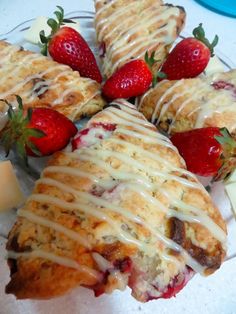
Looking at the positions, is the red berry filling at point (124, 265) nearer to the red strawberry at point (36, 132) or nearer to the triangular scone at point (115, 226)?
the triangular scone at point (115, 226)

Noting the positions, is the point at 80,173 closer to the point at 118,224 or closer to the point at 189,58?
the point at 118,224

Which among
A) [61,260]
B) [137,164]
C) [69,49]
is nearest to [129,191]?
[137,164]

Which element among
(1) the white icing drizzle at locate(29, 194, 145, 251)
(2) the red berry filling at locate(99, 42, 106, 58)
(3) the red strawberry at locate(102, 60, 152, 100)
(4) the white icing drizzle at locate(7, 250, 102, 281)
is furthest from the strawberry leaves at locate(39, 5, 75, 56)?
(4) the white icing drizzle at locate(7, 250, 102, 281)

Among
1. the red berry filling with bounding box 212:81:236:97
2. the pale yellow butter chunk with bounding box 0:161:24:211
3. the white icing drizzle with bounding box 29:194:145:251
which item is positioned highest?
the red berry filling with bounding box 212:81:236:97

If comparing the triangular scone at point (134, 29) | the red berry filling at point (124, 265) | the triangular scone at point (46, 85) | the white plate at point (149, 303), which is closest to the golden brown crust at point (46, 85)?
the triangular scone at point (46, 85)

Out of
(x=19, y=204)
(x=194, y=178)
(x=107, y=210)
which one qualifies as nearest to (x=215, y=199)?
(x=194, y=178)

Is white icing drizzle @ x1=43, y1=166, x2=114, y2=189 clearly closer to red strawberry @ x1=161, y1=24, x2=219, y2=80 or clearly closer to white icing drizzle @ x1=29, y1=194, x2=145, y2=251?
white icing drizzle @ x1=29, y1=194, x2=145, y2=251
